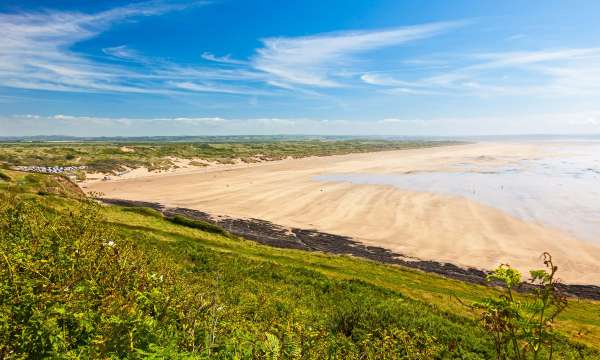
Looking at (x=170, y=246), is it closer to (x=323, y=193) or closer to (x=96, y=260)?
(x=96, y=260)

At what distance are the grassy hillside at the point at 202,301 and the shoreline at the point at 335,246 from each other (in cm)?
384

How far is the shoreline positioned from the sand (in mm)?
1893

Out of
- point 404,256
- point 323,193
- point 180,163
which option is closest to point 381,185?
point 323,193

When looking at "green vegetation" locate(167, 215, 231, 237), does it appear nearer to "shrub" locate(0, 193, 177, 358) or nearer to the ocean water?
"shrub" locate(0, 193, 177, 358)

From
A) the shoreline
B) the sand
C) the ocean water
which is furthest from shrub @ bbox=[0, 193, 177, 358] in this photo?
the ocean water

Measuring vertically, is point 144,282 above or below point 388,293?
above

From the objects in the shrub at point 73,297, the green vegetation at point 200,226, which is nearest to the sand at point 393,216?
the green vegetation at point 200,226

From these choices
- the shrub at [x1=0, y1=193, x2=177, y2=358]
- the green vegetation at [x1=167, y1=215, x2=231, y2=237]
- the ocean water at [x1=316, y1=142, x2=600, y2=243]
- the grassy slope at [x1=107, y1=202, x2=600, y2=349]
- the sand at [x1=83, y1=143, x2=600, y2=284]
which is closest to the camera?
the shrub at [x1=0, y1=193, x2=177, y2=358]

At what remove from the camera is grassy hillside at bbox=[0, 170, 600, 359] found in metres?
6.60

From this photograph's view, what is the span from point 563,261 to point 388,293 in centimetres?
2796

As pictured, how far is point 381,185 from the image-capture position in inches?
3666

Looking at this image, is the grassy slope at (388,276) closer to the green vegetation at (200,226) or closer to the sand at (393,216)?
the green vegetation at (200,226)

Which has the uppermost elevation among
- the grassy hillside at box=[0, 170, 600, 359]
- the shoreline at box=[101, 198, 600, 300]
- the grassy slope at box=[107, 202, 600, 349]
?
the grassy hillside at box=[0, 170, 600, 359]

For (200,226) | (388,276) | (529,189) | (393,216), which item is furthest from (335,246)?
(529,189)
